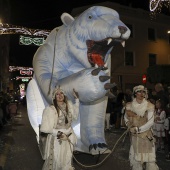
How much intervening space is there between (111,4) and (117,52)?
352 cm

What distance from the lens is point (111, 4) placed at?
21.8 metres

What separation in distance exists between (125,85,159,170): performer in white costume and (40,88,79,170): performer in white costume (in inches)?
34.4

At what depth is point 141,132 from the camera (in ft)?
13.4

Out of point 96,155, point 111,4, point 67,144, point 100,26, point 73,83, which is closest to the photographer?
point 67,144

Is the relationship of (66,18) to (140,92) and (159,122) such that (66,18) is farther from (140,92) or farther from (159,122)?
(159,122)

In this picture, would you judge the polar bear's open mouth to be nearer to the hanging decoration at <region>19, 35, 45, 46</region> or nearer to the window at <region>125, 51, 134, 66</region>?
the hanging decoration at <region>19, 35, 45, 46</region>

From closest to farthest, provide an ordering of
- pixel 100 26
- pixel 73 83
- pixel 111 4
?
pixel 73 83 → pixel 100 26 → pixel 111 4

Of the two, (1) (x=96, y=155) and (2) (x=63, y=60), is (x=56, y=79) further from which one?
(1) (x=96, y=155)

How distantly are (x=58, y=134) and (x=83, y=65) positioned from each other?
155cm

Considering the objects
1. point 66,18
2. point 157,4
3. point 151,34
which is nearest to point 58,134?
point 66,18

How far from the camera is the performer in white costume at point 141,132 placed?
402 cm

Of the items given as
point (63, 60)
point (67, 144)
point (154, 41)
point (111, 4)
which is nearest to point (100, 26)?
point (63, 60)

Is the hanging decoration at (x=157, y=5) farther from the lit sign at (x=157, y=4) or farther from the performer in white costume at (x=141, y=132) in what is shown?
the performer in white costume at (x=141, y=132)

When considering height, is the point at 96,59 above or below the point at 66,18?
below
